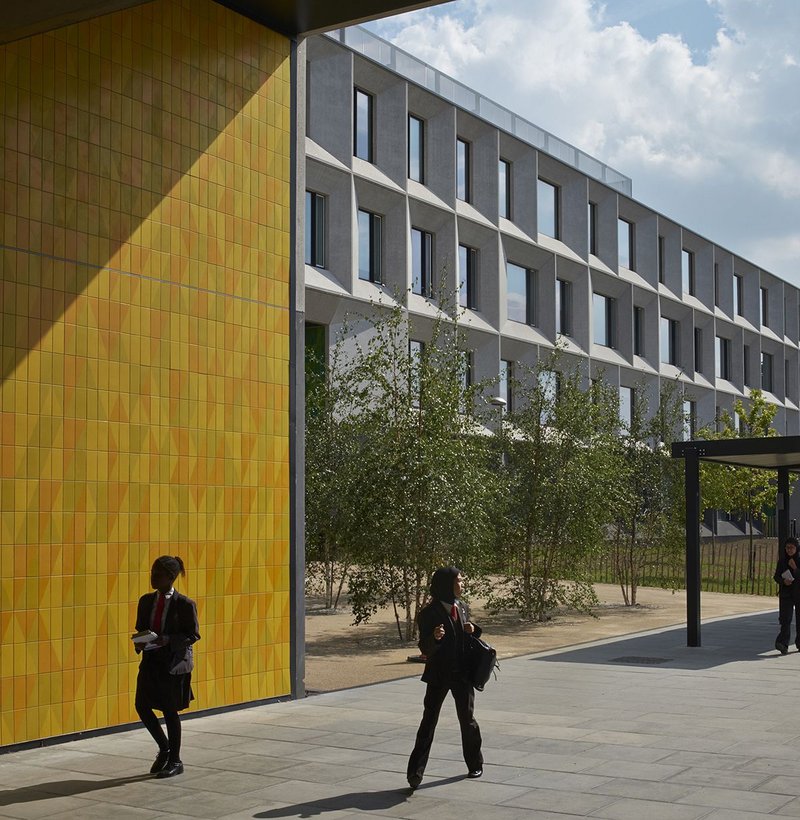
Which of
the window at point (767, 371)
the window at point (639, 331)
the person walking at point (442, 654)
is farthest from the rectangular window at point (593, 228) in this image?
the person walking at point (442, 654)

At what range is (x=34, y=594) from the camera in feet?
31.6

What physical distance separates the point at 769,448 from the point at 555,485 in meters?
6.09

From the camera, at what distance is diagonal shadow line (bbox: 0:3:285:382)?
9.74 m

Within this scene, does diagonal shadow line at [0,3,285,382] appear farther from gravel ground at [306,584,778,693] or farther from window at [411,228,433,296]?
window at [411,228,433,296]

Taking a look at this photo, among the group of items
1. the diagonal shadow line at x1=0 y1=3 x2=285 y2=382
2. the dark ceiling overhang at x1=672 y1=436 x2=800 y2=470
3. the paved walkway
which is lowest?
the paved walkway

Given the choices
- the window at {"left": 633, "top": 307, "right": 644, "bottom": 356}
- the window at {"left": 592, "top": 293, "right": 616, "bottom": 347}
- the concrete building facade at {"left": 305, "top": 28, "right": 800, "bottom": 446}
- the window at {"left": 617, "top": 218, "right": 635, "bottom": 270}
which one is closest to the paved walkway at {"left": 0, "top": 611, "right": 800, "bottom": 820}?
the concrete building facade at {"left": 305, "top": 28, "right": 800, "bottom": 446}

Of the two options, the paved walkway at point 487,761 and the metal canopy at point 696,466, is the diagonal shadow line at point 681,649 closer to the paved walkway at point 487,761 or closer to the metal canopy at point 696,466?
the metal canopy at point 696,466

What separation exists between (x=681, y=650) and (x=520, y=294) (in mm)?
26378

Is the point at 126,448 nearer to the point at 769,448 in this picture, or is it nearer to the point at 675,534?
the point at 769,448

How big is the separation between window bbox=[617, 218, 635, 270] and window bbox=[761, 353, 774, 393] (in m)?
15.2

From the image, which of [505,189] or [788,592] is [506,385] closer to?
[505,189]

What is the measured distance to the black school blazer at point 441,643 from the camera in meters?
8.15

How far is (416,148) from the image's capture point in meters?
36.6

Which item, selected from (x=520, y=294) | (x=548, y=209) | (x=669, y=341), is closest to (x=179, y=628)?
(x=520, y=294)
